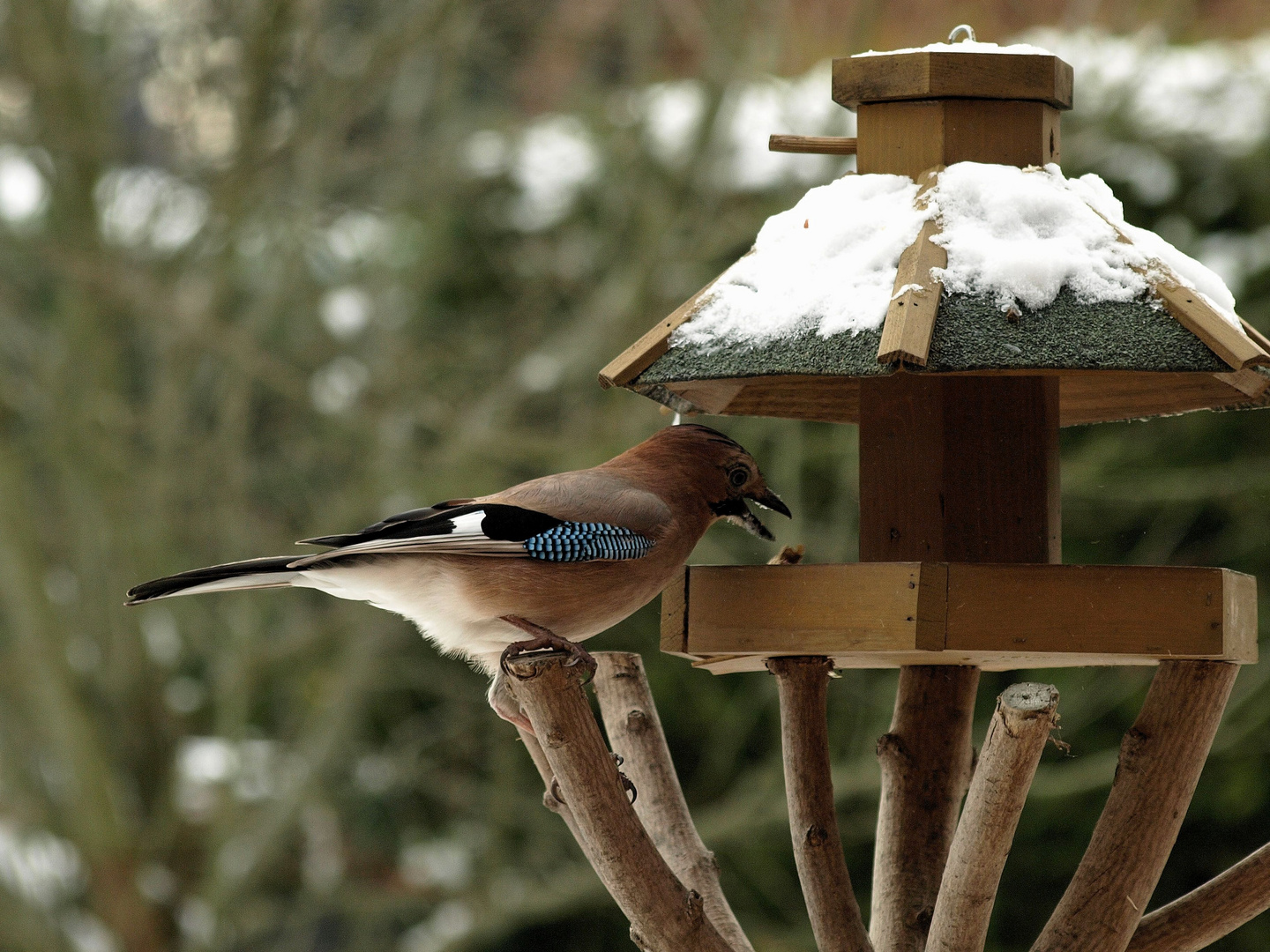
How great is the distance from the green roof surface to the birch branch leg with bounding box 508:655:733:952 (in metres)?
0.73

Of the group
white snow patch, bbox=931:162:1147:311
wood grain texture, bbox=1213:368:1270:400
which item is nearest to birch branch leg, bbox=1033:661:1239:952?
wood grain texture, bbox=1213:368:1270:400

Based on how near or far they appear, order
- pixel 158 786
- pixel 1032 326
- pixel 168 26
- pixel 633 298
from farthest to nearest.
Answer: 1. pixel 158 786
2. pixel 168 26
3. pixel 633 298
4. pixel 1032 326

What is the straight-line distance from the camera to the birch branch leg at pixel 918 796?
3670mm

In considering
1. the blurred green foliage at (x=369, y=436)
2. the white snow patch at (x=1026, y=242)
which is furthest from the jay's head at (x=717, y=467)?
the blurred green foliage at (x=369, y=436)

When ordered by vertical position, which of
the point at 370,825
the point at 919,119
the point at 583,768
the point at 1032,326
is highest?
the point at 919,119

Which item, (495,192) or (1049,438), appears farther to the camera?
(495,192)

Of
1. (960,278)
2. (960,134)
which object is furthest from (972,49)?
(960,278)

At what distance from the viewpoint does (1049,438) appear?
345 cm

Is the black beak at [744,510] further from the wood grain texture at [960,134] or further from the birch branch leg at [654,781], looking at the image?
the wood grain texture at [960,134]

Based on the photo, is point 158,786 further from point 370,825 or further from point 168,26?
point 168,26

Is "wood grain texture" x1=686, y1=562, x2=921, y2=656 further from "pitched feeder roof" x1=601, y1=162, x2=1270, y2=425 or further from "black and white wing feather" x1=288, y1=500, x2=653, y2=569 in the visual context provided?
"pitched feeder roof" x1=601, y1=162, x2=1270, y2=425

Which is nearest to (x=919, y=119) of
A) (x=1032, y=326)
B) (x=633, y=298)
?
(x=1032, y=326)

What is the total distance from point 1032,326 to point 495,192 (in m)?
6.24

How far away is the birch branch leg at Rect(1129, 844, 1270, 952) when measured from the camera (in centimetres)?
328
